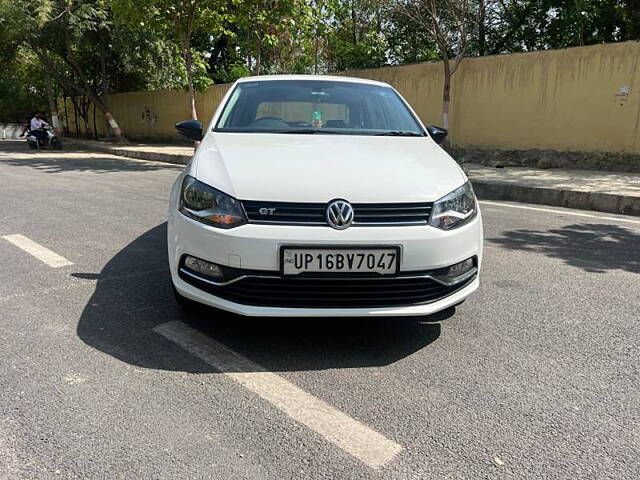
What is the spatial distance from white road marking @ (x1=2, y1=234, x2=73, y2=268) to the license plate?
2.68 m

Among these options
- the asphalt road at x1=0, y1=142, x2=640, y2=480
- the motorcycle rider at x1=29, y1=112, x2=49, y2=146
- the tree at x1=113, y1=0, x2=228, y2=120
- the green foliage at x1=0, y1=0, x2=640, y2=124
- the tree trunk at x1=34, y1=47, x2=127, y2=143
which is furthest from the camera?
the tree trunk at x1=34, y1=47, x2=127, y2=143

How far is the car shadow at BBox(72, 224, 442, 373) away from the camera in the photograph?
2773mm

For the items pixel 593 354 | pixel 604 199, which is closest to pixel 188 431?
pixel 593 354

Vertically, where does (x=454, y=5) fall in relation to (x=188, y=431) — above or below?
above

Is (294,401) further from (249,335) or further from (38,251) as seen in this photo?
(38,251)

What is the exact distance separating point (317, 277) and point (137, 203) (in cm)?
546

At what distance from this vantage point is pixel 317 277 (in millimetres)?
2578

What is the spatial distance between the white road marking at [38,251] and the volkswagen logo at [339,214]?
2.82 m

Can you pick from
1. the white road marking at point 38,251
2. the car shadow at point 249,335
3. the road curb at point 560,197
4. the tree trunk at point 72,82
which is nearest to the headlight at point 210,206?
the car shadow at point 249,335

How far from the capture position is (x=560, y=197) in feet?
26.2

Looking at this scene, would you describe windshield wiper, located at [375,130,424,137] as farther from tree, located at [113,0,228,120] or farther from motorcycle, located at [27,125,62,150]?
motorcycle, located at [27,125,62,150]

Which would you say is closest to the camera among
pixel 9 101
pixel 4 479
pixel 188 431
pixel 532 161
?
pixel 4 479

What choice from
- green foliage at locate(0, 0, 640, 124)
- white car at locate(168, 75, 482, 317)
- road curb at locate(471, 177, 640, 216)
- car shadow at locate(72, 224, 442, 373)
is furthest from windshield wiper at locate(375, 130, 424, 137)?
green foliage at locate(0, 0, 640, 124)

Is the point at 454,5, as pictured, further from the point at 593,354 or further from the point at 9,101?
the point at 9,101
